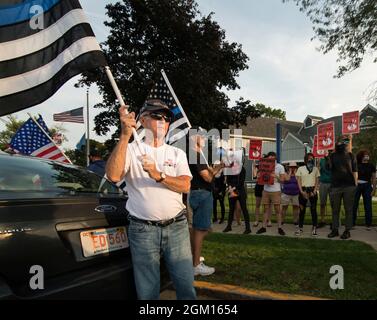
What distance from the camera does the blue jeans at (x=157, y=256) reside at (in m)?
2.75

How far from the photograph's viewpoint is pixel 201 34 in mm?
18234

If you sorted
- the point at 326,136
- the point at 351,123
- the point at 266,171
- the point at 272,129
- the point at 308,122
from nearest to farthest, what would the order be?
the point at 266,171
the point at 351,123
the point at 326,136
the point at 308,122
the point at 272,129

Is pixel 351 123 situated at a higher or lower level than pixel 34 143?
higher

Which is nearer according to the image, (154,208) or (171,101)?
(154,208)

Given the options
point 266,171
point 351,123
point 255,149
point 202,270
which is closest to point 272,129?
point 255,149

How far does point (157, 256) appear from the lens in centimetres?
279

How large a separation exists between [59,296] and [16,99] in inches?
57.9

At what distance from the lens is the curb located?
4.22 m

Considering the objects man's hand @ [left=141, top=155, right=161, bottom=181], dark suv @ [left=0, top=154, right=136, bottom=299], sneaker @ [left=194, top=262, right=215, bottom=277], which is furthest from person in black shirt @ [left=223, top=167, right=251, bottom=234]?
man's hand @ [left=141, top=155, right=161, bottom=181]

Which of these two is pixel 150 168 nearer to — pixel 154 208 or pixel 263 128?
pixel 154 208

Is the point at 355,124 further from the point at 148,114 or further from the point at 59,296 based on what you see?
the point at 59,296

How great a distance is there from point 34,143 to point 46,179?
22.7ft

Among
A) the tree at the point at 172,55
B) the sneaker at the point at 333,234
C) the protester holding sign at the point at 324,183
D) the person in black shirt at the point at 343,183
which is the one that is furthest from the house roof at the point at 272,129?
the sneaker at the point at 333,234

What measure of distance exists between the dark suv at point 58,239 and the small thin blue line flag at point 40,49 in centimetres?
64
